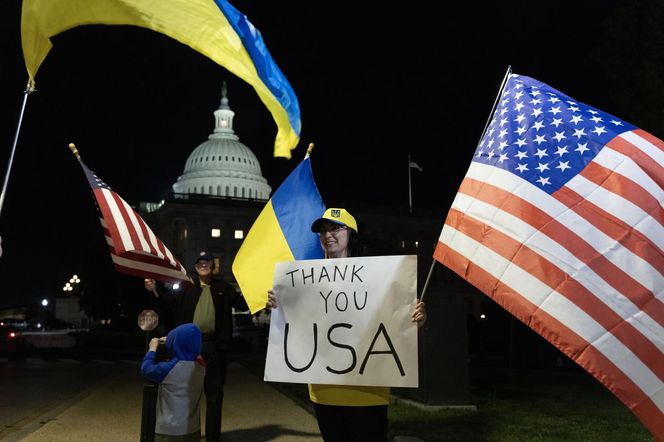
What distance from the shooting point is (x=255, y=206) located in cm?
9525

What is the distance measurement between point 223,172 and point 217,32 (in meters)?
107

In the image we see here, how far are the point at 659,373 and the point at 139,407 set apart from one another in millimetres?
8866

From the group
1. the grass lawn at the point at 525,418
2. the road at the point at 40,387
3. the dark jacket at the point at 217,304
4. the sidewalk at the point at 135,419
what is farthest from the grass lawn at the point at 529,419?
the road at the point at 40,387

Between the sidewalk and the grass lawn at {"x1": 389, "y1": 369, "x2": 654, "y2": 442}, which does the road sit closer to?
the sidewalk

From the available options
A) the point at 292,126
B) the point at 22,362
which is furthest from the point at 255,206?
the point at 292,126

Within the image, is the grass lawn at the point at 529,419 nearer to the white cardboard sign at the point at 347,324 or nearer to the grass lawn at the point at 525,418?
the grass lawn at the point at 525,418

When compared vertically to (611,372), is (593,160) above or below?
above

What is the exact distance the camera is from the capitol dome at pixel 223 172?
10944 cm

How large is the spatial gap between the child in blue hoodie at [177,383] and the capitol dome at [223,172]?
101 m

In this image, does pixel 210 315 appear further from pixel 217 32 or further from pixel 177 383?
pixel 217 32

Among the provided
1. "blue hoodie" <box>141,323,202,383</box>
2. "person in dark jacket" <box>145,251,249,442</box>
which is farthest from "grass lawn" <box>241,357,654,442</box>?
"blue hoodie" <box>141,323,202,383</box>

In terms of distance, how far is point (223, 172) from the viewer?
362ft

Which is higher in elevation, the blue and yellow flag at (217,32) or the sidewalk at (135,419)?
the blue and yellow flag at (217,32)

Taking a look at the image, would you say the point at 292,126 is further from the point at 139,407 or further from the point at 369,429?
the point at 139,407
